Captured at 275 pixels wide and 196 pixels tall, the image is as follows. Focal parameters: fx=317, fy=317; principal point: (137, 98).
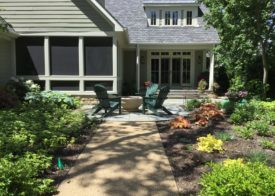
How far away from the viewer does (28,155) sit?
16.0 feet

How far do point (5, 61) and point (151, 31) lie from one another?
8826mm

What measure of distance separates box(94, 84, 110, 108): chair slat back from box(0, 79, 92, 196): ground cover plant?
1.10 m

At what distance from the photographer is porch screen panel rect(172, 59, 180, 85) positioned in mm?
19359

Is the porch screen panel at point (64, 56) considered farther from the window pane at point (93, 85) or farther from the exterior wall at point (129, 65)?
the exterior wall at point (129, 65)

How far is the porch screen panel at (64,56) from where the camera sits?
12.9m

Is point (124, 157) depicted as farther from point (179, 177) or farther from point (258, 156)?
point (258, 156)

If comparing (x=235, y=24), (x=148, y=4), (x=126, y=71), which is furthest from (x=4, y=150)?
(x=148, y=4)

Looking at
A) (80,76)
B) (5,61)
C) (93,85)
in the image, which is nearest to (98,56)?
(80,76)

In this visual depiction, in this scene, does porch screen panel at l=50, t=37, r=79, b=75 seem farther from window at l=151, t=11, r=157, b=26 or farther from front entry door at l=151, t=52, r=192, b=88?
window at l=151, t=11, r=157, b=26

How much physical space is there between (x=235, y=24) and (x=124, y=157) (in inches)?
361

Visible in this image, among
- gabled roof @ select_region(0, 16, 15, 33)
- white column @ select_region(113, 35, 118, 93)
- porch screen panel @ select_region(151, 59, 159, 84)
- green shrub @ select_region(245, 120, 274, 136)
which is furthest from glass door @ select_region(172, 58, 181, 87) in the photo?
green shrub @ select_region(245, 120, 274, 136)

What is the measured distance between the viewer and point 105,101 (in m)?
9.83

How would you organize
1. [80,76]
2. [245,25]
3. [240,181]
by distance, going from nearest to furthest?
[240,181], [245,25], [80,76]

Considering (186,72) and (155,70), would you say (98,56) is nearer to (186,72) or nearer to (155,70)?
(155,70)
